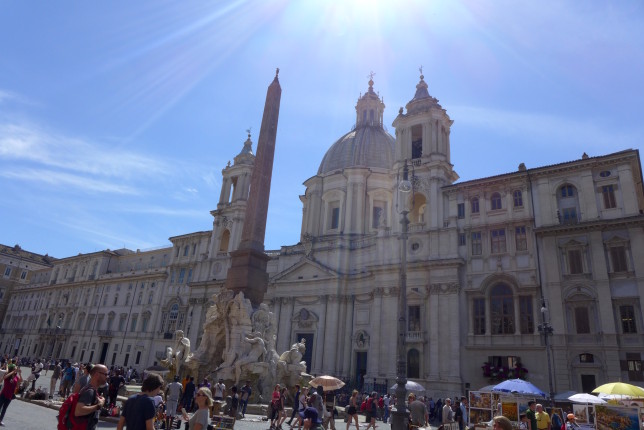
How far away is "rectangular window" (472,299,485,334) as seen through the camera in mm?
31094

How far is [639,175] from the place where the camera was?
31.1 meters

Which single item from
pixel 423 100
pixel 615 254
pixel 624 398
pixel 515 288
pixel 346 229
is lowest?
pixel 624 398

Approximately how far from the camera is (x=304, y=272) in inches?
1705

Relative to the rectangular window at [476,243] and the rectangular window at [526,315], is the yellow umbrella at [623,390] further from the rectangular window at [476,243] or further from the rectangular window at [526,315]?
the rectangular window at [476,243]

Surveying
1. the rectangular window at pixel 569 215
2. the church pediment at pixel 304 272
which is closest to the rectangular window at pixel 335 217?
the church pediment at pixel 304 272

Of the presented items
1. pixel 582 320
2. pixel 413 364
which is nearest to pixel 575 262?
pixel 582 320

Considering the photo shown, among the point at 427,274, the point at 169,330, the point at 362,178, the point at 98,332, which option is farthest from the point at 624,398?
the point at 98,332

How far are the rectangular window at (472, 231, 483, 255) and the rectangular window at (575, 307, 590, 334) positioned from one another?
743 centimetres

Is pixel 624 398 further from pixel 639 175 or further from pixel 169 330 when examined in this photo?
pixel 169 330

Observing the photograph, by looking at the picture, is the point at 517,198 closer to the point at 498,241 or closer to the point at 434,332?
the point at 498,241

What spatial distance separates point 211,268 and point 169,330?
8.54 m

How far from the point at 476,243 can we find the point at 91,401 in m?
31.5

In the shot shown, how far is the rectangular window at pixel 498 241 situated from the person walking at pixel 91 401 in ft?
101

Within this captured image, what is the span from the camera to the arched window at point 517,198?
3244cm
